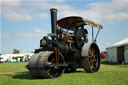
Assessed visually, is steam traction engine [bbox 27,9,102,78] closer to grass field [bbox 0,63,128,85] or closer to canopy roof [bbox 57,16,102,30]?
canopy roof [bbox 57,16,102,30]

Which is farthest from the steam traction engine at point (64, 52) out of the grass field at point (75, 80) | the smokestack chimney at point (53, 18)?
the grass field at point (75, 80)

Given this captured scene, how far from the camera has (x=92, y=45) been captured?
9.96 metres

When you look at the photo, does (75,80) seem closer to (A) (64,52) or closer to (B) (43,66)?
(B) (43,66)

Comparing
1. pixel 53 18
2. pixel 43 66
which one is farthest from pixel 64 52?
pixel 43 66

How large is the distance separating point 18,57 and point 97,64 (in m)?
36.9

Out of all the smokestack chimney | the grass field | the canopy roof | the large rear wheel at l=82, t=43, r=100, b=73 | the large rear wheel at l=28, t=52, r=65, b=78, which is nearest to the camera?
the grass field

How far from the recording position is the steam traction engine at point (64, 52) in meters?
7.20

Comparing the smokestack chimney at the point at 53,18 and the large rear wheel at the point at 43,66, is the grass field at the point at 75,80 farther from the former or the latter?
the smokestack chimney at the point at 53,18

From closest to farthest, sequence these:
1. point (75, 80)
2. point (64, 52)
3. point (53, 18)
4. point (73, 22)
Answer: point (75, 80), point (64, 52), point (53, 18), point (73, 22)

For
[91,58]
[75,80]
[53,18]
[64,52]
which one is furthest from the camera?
[91,58]

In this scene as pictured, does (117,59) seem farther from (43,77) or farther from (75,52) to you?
(43,77)

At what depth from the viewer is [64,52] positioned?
28.5 ft

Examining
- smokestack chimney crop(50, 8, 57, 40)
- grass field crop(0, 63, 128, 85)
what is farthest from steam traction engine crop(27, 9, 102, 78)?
grass field crop(0, 63, 128, 85)

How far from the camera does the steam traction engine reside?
23.6 ft
